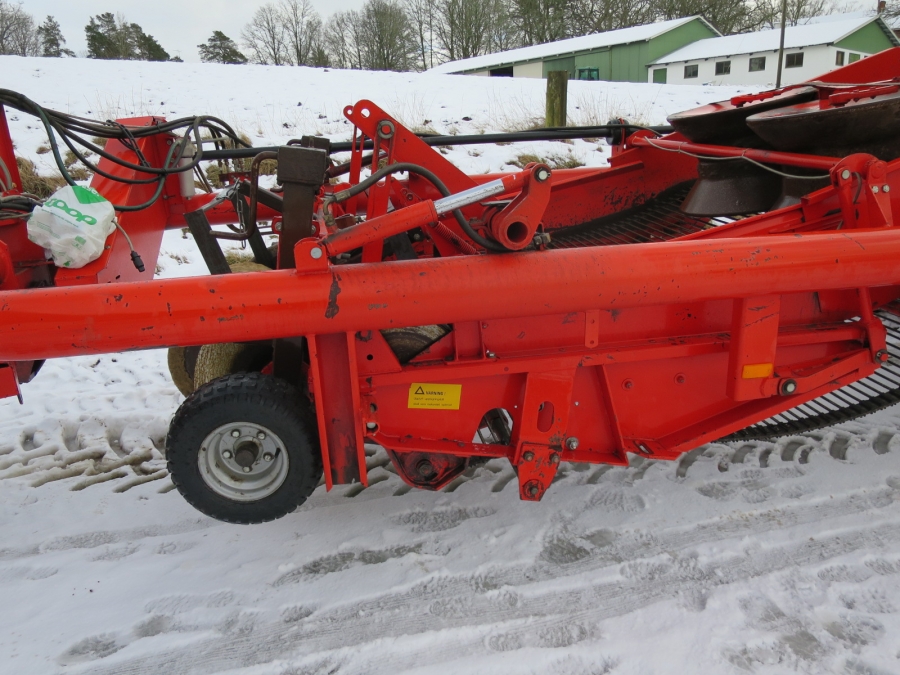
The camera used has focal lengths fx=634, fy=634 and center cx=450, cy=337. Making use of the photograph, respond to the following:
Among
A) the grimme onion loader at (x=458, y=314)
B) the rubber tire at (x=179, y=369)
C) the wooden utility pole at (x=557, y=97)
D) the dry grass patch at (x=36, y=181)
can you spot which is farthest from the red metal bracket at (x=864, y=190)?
the dry grass patch at (x=36, y=181)

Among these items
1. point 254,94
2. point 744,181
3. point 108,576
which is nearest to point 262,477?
point 108,576

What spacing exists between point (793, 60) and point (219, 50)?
31.0 meters

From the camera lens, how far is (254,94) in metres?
10.7

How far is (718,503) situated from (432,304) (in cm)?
146

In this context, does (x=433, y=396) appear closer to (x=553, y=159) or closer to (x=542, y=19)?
(x=553, y=159)

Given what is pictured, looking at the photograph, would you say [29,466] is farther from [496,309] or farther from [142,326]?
[496,309]

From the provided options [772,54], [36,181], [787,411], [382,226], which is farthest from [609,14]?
[382,226]

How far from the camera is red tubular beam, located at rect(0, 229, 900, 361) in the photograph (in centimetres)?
174

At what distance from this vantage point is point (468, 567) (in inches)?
84.8

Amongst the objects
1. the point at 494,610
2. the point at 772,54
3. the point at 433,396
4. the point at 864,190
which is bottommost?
the point at 494,610

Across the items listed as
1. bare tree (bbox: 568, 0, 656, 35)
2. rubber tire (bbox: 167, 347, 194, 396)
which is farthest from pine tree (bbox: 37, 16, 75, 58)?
rubber tire (bbox: 167, 347, 194, 396)

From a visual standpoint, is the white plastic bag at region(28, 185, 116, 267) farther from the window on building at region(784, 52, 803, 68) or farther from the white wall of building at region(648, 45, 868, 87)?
the window on building at region(784, 52, 803, 68)

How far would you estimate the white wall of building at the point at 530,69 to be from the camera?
96.7 feet

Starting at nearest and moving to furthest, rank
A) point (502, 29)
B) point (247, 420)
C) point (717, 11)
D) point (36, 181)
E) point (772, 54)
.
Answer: point (247, 420) < point (36, 181) < point (772, 54) < point (717, 11) < point (502, 29)
